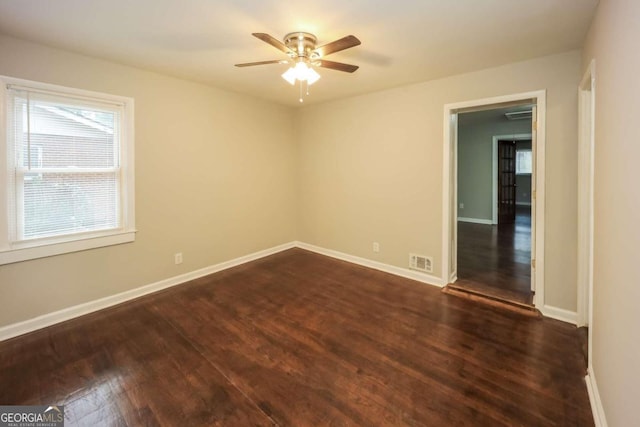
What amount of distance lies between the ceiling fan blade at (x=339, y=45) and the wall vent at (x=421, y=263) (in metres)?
2.63

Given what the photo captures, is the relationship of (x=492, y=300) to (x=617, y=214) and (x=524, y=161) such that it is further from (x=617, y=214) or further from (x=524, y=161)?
(x=524, y=161)

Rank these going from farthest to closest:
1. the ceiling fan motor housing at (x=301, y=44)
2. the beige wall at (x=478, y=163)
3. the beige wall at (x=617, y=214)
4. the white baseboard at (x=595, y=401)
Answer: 1. the beige wall at (x=478, y=163)
2. the ceiling fan motor housing at (x=301, y=44)
3. the white baseboard at (x=595, y=401)
4. the beige wall at (x=617, y=214)

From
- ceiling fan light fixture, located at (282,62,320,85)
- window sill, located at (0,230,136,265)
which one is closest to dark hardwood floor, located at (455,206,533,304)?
ceiling fan light fixture, located at (282,62,320,85)

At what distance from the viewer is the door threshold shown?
9.33 ft

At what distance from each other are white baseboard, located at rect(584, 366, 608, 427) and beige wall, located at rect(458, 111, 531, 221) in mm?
5821

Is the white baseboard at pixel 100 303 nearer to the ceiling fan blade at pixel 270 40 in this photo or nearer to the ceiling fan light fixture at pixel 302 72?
the ceiling fan light fixture at pixel 302 72

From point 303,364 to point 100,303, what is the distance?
91.4 inches

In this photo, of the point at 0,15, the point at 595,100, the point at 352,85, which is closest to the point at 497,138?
the point at 352,85

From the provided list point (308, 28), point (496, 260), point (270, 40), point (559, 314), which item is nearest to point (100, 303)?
point (270, 40)

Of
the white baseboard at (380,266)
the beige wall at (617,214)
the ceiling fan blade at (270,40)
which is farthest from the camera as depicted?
the white baseboard at (380,266)

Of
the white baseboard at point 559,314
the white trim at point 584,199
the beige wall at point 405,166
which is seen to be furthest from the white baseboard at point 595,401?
the beige wall at point 405,166

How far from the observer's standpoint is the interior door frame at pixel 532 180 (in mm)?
2781

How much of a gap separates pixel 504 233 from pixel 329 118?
15.0ft

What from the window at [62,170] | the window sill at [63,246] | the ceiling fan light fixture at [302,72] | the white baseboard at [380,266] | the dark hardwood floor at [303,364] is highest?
the ceiling fan light fixture at [302,72]
